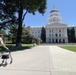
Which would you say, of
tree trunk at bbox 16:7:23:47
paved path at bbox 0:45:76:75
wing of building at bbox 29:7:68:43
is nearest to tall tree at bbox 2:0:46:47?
tree trunk at bbox 16:7:23:47

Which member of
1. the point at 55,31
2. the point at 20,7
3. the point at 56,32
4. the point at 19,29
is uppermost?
the point at 20,7

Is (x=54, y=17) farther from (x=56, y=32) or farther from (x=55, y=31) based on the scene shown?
(x=56, y=32)

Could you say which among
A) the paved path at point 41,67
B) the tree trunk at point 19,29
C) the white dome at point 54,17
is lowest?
the paved path at point 41,67

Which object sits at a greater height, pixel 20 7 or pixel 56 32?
pixel 20 7

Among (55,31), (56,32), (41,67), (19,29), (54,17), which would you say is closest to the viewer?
(41,67)

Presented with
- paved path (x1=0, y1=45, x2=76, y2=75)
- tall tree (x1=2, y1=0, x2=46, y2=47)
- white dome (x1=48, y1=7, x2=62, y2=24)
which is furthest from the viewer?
white dome (x1=48, y1=7, x2=62, y2=24)

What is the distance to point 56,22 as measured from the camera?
361 ft

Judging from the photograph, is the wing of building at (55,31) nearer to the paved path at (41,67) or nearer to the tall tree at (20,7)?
the tall tree at (20,7)

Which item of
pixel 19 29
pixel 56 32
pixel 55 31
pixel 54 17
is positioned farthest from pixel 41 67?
pixel 54 17

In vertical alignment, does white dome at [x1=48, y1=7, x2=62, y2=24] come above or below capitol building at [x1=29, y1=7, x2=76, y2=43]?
above

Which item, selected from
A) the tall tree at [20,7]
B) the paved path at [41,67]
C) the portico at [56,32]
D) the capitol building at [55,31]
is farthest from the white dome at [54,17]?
the paved path at [41,67]

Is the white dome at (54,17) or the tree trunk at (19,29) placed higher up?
the white dome at (54,17)

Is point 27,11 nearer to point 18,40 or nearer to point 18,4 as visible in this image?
point 18,4

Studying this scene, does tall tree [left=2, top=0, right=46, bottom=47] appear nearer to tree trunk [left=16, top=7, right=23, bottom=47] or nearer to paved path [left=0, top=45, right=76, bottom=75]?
tree trunk [left=16, top=7, right=23, bottom=47]
